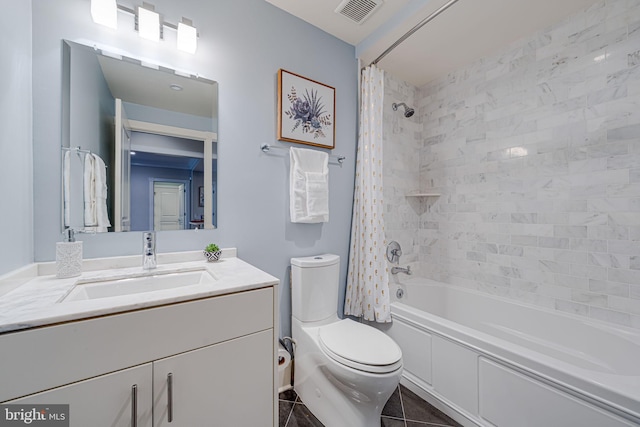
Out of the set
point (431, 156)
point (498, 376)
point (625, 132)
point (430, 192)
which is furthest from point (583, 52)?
point (498, 376)

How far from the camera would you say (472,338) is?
4.56 feet

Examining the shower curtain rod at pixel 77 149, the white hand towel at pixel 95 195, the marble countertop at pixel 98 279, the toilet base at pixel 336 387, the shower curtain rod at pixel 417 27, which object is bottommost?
the toilet base at pixel 336 387

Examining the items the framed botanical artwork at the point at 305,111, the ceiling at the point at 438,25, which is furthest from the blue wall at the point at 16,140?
the ceiling at the point at 438,25

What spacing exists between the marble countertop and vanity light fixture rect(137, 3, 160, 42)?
112cm

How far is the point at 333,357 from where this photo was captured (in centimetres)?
129

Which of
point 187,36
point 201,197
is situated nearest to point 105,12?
point 187,36

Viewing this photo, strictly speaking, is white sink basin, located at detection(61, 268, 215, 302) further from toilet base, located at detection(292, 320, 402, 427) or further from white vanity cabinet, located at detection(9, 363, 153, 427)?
toilet base, located at detection(292, 320, 402, 427)

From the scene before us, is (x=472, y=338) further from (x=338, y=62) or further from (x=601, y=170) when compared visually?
(x=338, y=62)

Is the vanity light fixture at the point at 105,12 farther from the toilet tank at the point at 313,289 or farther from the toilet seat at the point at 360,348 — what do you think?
the toilet seat at the point at 360,348

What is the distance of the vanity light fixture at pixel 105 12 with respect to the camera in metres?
1.17

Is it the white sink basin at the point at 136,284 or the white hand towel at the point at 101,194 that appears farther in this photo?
the white hand towel at the point at 101,194

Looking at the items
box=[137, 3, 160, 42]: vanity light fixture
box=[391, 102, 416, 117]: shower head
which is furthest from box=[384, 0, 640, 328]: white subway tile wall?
box=[137, 3, 160, 42]: vanity light fixture

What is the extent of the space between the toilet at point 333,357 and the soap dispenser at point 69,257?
3.41ft

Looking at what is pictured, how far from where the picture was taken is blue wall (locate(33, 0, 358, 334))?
1.11 meters
